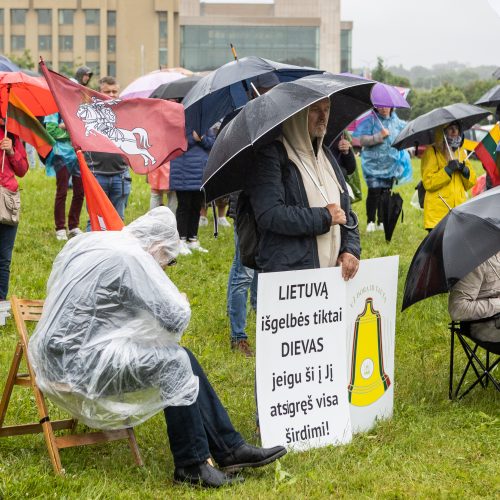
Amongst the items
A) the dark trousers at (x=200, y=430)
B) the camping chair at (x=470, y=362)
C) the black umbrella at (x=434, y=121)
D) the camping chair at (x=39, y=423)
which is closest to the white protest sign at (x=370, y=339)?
the camping chair at (x=470, y=362)

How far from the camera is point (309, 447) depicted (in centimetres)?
556

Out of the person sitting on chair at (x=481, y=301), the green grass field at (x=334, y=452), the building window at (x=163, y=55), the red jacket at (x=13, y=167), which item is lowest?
the green grass field at (x=334, y=452)

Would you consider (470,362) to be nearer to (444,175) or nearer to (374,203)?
(444,175)

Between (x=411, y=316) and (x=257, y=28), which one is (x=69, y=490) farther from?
(x=257, y=28)

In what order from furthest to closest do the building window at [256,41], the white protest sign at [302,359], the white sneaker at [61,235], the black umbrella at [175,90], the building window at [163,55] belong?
the building window at [256,41] < the building window at [163,55] < the white sneaker at [61,235] < the black umbrella at [175,90] < the white protest sign at [302,359]

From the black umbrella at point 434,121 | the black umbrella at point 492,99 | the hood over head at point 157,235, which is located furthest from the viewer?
the black umbrella at point 434,121

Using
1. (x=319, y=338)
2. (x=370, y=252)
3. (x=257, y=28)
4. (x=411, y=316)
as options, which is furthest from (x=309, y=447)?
(x=257, y=28)

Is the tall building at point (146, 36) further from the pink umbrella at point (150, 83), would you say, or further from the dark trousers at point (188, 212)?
the dark trousers at point (188, 212)

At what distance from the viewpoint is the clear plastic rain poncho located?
15.6 feet

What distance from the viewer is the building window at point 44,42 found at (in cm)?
12731

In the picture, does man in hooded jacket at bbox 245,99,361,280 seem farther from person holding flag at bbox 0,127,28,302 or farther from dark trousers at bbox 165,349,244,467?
person holding flag at bbox 0,127,28,302

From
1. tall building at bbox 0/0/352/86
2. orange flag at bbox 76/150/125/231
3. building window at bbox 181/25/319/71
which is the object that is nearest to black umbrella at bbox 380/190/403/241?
orange flag at bbox 76/150/125/231

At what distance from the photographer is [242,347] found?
305 inches

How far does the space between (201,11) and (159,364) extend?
14630 centimetres
